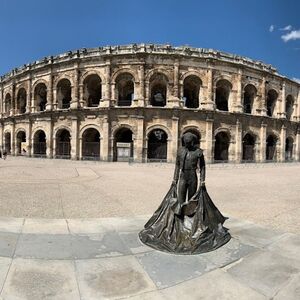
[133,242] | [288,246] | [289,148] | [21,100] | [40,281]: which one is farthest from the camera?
[289,148]

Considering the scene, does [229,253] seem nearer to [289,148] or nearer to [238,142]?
[238,142]

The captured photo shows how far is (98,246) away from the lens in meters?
4.27

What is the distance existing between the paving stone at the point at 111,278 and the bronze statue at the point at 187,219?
0.73m

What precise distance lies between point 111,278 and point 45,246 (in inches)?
58.6

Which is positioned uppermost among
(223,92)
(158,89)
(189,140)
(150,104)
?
(158,89)

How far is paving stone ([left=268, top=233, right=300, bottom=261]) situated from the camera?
3995mm

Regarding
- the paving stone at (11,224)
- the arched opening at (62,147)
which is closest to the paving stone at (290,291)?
the paving stone at (11,224)

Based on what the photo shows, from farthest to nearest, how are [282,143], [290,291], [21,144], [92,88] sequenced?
[21,144] → [282,143] → [92,88] → [290,291]

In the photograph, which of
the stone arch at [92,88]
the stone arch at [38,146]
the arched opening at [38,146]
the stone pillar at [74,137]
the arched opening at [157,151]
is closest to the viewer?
the arched opening at [157,151]

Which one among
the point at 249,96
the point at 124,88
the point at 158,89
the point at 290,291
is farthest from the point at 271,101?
the point at 290,291

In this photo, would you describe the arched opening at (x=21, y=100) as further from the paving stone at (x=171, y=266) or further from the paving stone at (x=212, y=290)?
the paving stone at (x=212, y=290)

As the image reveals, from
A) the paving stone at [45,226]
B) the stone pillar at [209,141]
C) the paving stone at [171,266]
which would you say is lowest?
the paving stone at [45,226]

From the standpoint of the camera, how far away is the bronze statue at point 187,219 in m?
4.21

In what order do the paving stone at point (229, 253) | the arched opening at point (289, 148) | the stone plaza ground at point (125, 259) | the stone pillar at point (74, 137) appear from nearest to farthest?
the stone plaza ground at point (125, 259) < the paving stone at point (229, 253) < the stone pillar at point (74, 137) < the arched opening at point (289, 148)
